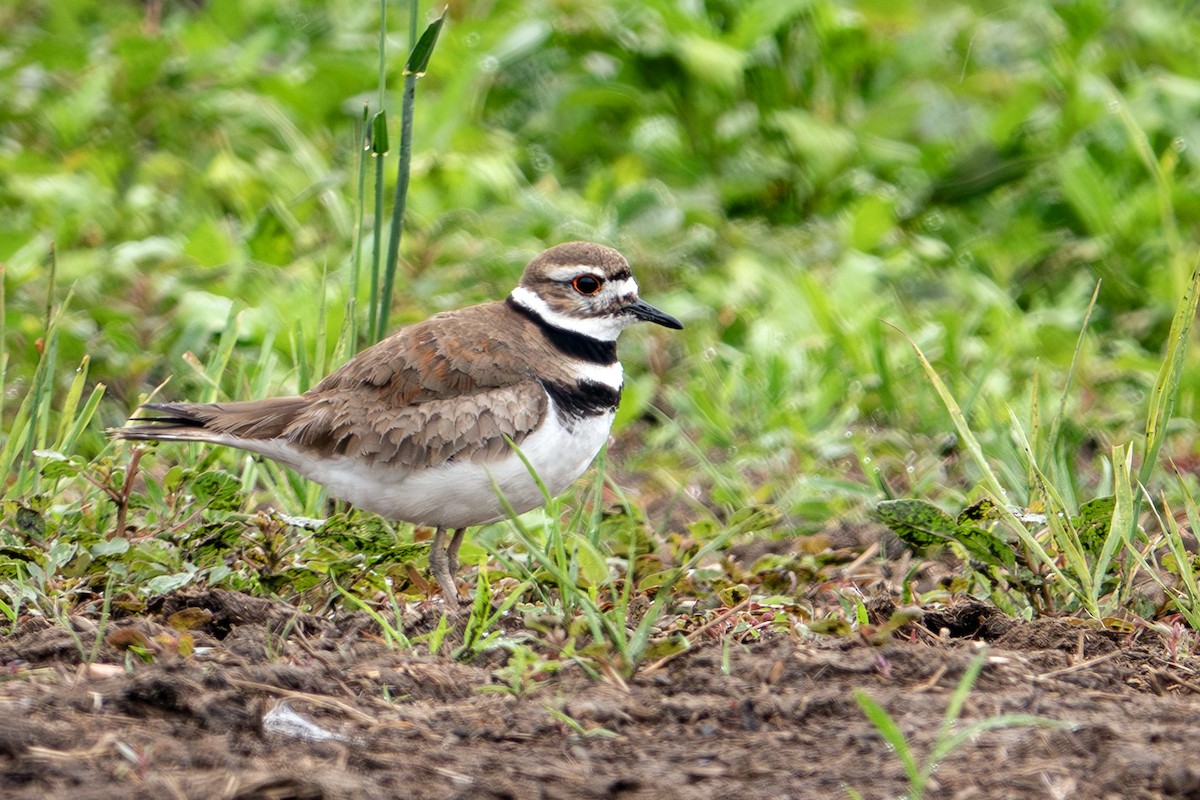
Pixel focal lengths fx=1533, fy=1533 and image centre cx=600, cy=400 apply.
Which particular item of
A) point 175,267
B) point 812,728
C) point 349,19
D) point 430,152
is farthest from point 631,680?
point 349,19

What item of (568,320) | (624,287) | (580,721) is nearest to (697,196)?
(624,287)

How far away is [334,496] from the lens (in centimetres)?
461

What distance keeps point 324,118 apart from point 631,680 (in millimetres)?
5950

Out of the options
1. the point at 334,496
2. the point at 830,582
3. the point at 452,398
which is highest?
the point at 452,398

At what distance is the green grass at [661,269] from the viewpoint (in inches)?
162

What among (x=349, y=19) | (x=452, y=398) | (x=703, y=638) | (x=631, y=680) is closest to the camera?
(x=631, y=680)

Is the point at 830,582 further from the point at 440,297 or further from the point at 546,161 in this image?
the point at 546,161

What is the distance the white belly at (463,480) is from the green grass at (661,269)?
166mm

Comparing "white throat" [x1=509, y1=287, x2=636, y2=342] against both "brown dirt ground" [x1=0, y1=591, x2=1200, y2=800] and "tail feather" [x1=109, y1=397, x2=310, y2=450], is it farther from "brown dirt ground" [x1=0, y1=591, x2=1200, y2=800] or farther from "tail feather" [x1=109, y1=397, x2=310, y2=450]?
"brown dirt ground" [x1=0, y1=591, x2=1200, y2=800]

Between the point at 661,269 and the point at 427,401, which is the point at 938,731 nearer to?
the point at 427,401

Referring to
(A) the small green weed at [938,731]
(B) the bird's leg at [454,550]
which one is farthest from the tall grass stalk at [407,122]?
(A) the small green weed at [938,731]

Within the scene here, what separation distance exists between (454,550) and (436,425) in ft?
1.43

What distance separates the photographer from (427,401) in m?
4.53

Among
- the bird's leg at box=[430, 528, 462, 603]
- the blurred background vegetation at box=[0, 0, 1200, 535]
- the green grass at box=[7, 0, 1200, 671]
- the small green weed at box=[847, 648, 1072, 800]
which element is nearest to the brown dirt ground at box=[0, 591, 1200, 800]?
the small green weed at box=[847, 648, 1072, 800]
